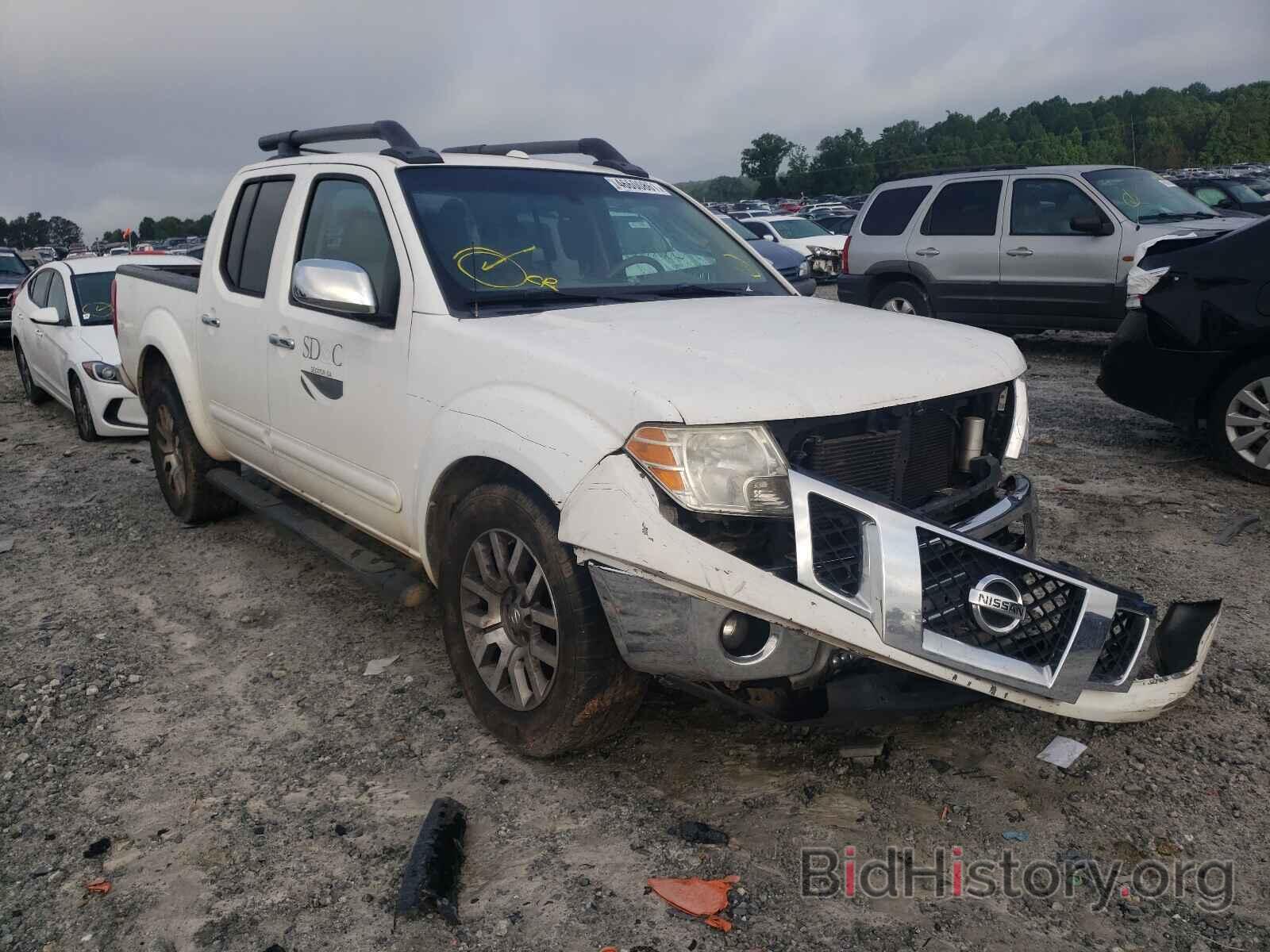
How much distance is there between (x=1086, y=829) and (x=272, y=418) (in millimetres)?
3498

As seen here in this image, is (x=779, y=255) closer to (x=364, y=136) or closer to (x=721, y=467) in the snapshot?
(x=364, y=136)

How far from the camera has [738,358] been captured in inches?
113

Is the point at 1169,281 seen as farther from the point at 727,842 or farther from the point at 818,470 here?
the point at 727,842

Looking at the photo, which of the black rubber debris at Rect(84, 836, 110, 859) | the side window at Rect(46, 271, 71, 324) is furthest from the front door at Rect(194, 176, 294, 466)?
the side window at Rect(46, 271, 71, 324)

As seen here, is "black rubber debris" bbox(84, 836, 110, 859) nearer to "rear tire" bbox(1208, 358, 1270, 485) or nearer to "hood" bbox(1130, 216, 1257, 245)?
"rear tire" bbox(1208, 358, 1270, 485)

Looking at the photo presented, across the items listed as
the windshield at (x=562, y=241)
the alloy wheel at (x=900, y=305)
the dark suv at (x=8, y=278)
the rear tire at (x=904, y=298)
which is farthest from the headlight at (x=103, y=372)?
the dark suv at (x=8, y=278)

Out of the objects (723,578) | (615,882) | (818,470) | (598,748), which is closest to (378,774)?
(598,748)

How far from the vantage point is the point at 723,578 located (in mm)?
2549

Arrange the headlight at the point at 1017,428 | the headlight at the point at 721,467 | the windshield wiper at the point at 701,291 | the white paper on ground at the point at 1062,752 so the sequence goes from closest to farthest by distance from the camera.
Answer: the headlight at the point at 721,467
the white paper on ground at the point at 1062,752
the headlight at the point at 1017,428
the windshield wiper at the point at 701,291

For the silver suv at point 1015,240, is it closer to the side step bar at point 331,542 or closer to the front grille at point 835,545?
the side step bar at point 331,542

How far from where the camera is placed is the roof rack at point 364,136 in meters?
3.92

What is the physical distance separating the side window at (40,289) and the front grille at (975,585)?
10152 mm

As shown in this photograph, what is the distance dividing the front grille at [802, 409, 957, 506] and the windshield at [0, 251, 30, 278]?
63.6ft

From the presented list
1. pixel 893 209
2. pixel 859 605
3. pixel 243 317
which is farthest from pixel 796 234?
pixel 859 605
